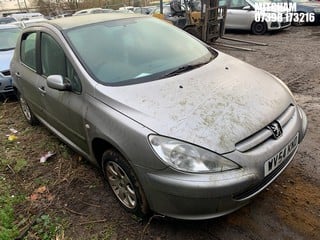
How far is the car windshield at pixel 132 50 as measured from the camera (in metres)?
2.91

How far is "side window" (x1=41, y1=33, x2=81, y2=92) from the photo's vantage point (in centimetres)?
298

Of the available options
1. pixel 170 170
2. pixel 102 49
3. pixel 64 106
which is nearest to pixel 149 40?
pixel 102 49

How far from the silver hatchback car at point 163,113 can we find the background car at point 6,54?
120 inches

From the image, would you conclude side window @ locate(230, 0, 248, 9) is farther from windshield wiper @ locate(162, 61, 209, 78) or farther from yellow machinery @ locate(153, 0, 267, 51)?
windshield wiper @ locate(162, 61, 209, 78)

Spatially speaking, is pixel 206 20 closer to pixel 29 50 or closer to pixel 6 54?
pixel 6 54

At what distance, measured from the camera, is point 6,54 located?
7117 millimetres

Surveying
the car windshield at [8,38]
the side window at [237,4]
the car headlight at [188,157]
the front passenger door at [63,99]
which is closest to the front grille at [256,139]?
the car headlight at [188,157]

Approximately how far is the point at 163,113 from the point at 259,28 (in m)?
10.8

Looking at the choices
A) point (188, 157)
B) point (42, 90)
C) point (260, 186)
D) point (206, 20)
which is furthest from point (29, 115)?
point (206, 20)

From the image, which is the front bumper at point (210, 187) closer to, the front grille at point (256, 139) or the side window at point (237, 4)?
the front grille at point (256, 139)

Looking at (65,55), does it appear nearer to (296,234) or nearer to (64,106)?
(64,106)

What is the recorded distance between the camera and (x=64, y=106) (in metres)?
3.17

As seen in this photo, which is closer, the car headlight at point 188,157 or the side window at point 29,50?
the car headlight at point 188,157

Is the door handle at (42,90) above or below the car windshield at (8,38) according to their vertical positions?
above
